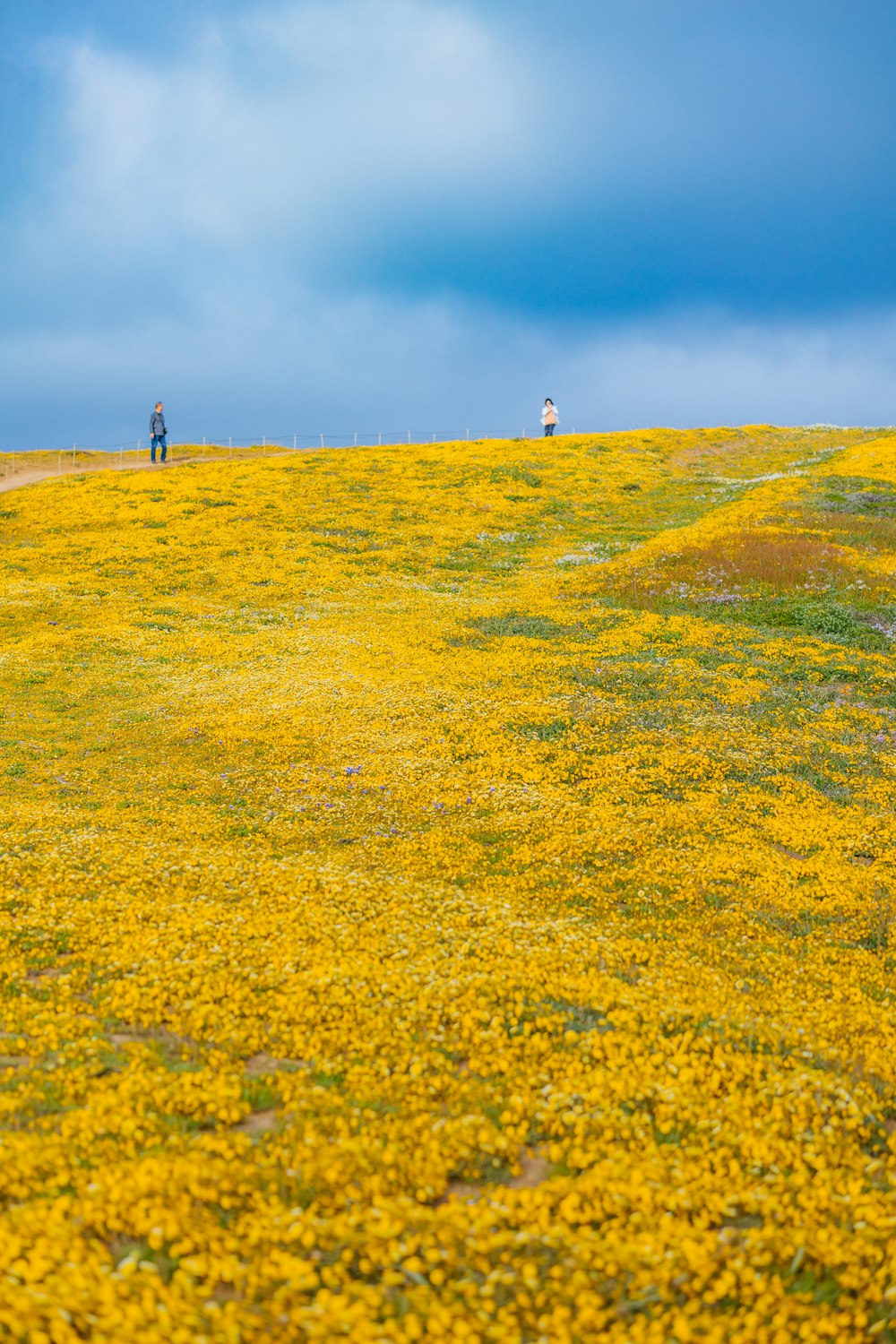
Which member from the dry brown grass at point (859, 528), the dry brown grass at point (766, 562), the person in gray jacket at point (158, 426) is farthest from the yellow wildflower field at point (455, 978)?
the person in gray jacket at point (158, 426)

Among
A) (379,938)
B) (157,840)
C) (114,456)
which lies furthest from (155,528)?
(379,938)

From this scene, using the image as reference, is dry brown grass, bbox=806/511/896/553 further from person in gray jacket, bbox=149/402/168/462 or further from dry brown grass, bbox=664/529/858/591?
person in gray jacket, bbox=149/402/168/462

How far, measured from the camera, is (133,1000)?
1095 cm

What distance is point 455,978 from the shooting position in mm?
11617

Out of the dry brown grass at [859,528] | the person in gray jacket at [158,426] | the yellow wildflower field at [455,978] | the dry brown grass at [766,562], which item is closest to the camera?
the yellow wildflower field at [455,978]

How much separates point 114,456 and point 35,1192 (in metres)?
80.3

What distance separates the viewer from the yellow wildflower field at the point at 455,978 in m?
6.70

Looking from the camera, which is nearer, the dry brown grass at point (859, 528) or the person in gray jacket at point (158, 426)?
the dry brown grass at point (859, 528)

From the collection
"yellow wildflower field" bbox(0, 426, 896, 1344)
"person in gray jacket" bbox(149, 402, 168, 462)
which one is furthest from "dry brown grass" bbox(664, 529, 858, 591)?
"person in gray jacket" bbox(149, 402, 168, 462)

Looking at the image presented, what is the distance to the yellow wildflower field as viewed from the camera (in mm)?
6695

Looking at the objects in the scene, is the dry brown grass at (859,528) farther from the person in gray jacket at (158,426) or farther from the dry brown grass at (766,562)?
the person in gray jacket at (158,426)

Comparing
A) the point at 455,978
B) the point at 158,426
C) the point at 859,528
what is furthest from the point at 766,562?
the point at 158,426

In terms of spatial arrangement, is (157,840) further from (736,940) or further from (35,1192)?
(736,940)

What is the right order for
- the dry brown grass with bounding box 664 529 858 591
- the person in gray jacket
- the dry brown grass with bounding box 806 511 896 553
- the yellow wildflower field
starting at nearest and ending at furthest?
the yellow wildflower field, the dry brown grass with bounding box 664 529 858 591, the dry brown grass with bounding box 806 511 896 553, the person in gray jacket
